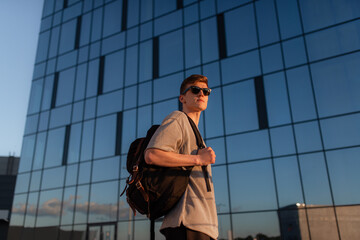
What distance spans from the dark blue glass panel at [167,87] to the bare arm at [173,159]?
1642 cm

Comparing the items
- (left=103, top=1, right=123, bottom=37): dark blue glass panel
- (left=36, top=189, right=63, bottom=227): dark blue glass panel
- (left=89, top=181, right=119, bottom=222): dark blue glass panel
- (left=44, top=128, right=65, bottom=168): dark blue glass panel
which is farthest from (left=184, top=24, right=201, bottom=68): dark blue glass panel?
(left=36, top=189, right=63, bottom=227): dark blue glass panel

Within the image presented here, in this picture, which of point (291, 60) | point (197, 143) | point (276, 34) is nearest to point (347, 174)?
point (291, 60)

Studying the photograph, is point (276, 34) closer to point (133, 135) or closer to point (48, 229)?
point (133, 135)

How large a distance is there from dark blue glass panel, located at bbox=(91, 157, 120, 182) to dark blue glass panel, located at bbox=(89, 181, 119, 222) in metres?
0.38

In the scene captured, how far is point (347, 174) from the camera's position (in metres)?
12.8

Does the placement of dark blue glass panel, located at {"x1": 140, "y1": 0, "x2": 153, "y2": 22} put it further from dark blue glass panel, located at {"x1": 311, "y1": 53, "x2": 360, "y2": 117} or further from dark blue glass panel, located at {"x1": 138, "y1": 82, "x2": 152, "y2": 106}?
dark blue glass panel, located at {"x1": 311, "y1": 53, "x2": 360, "y2": 117}

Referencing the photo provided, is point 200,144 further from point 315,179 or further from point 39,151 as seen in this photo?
point 39,151

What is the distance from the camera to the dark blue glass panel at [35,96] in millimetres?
24375

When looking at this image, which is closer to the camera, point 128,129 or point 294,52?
point 294,52

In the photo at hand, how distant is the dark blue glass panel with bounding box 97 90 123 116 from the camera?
20.5 metres

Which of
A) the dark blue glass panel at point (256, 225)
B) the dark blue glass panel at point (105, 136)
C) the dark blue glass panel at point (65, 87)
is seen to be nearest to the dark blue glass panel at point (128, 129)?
the dark blue glass panel at point (105, 136)

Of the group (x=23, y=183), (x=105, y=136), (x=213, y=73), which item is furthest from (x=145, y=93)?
(x=23, y=183)

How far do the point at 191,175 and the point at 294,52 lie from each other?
15.0 m

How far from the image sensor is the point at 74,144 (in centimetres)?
2116
